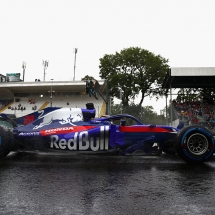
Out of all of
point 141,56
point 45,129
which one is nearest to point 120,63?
point 141,56

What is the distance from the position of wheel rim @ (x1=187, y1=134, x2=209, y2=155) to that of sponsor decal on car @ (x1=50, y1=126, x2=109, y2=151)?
1673 mm

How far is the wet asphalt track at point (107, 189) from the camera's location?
2.72m

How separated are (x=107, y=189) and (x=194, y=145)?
9.25ft

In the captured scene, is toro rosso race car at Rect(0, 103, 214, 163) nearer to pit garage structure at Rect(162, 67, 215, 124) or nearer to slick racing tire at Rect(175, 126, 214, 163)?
slick racing tire at Rect(175, 126, 214, 163)

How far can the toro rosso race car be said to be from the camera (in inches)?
222

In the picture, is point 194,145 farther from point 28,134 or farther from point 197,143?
point 28,134

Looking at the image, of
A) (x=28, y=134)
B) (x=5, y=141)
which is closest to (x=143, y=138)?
(x=28, y=134)

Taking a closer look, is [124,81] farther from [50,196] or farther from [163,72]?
[50,196]

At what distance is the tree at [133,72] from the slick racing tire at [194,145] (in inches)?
1268

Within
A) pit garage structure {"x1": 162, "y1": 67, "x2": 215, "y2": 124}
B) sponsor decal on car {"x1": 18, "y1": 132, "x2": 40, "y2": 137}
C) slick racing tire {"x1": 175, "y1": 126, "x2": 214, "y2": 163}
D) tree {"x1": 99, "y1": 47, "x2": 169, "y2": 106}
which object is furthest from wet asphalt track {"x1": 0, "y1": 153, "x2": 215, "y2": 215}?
tree {"x1": 99, "y1": 47, "x2": 169, "y2": 106}

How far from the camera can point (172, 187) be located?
360 centimetres

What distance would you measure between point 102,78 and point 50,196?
3822 centimetres

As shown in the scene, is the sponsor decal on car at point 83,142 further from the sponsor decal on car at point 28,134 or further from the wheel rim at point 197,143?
the wheel rim at point 197,143

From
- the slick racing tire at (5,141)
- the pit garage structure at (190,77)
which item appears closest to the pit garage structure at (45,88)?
the pit garage structure at (190,77)
